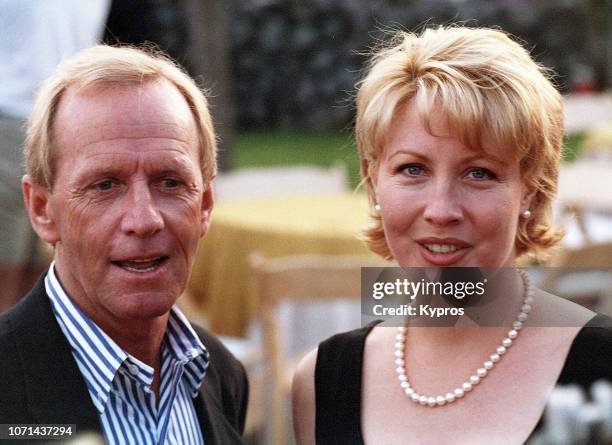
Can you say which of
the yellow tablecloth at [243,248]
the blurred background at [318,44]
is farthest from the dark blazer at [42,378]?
the blurred background at [318,44]

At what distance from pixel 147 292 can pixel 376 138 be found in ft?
1.84

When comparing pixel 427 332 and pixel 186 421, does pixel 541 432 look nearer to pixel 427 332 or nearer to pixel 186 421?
pixel 427 332

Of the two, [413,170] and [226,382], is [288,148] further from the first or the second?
[413,170]

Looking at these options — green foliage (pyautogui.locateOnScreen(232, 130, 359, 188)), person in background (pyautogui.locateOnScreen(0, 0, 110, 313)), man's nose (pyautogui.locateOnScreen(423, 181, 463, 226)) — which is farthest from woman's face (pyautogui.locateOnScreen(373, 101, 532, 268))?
→ green foliage (pyautogui.locateOnScreen(232, 130, 359, 188))

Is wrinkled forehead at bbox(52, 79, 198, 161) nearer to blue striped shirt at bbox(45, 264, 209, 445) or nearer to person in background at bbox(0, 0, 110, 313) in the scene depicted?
Answer: blue striped shirt at bbox(45, 264, 209, 445)

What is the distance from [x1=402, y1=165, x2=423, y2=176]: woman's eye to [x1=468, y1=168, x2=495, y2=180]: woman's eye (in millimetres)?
99

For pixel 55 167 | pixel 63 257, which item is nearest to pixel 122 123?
pixel 55 167

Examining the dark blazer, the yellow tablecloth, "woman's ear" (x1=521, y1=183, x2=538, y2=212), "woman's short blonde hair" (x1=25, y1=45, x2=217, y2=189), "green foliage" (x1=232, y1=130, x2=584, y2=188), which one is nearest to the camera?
the dark blazer

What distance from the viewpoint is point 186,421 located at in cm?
217

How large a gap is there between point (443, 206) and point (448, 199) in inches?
0.7

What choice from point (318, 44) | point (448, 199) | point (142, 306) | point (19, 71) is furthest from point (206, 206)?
point (318, 44)

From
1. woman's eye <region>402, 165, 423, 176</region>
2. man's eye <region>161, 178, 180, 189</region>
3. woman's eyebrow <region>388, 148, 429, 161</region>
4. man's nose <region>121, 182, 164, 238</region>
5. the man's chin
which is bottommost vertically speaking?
the man's chin

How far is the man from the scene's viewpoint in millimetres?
2010

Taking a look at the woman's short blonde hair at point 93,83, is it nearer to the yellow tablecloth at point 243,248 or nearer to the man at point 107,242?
the man at point 107,242
